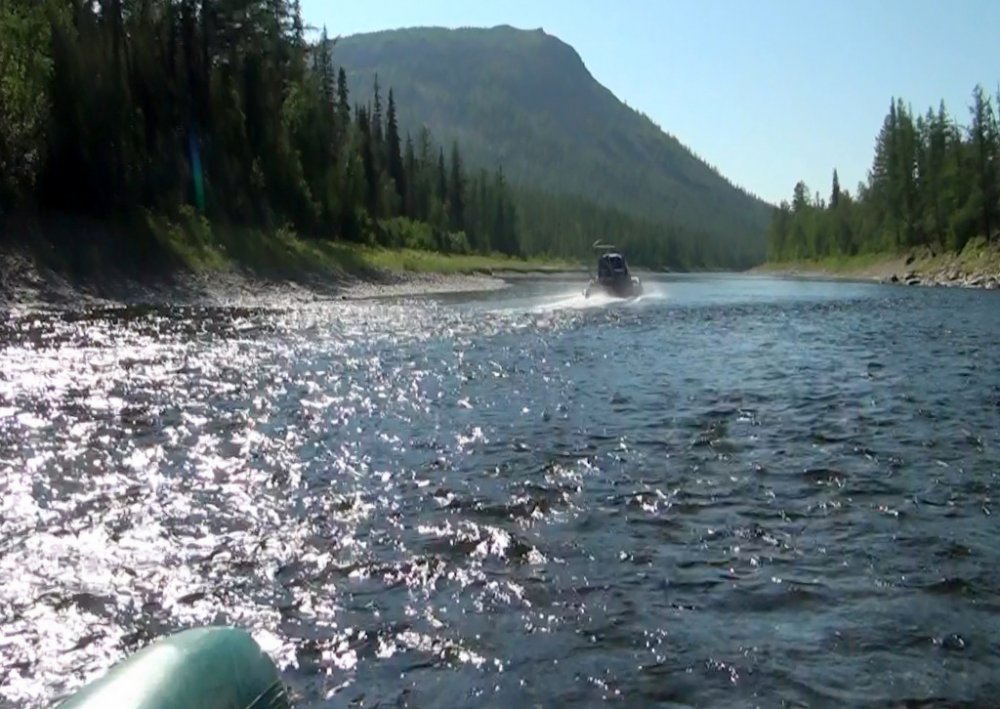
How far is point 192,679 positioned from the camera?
14.4 feet

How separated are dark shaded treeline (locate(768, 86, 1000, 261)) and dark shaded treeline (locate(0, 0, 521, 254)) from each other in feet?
198

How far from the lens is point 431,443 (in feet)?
50.7

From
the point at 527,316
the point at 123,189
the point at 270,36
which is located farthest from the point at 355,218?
the point at 527,316

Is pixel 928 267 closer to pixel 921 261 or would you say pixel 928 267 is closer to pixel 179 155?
pixel 921 261

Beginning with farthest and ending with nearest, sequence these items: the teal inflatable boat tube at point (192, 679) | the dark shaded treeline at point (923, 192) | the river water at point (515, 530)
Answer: the dark shaded treeline at point (923, 192) → the river water at point (515, 530) → the teal inflatable boat tube at point (192, 679)

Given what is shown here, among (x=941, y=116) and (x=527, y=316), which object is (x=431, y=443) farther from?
(x=941, y=116)

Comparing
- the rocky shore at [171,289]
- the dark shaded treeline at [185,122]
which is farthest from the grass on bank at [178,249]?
the dark shaded treeline at [185,122]

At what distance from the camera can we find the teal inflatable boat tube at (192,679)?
4.09m

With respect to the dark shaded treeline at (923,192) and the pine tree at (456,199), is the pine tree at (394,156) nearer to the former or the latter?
the pine tree at (456,199)

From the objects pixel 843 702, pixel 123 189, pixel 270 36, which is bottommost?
pixel 843 702

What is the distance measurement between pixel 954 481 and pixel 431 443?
7.52 metres

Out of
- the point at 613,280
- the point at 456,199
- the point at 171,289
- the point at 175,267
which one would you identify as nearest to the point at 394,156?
the point at 456,199

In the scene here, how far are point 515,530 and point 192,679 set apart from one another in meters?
6.51

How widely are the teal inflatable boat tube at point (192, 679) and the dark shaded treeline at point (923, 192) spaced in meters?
109
